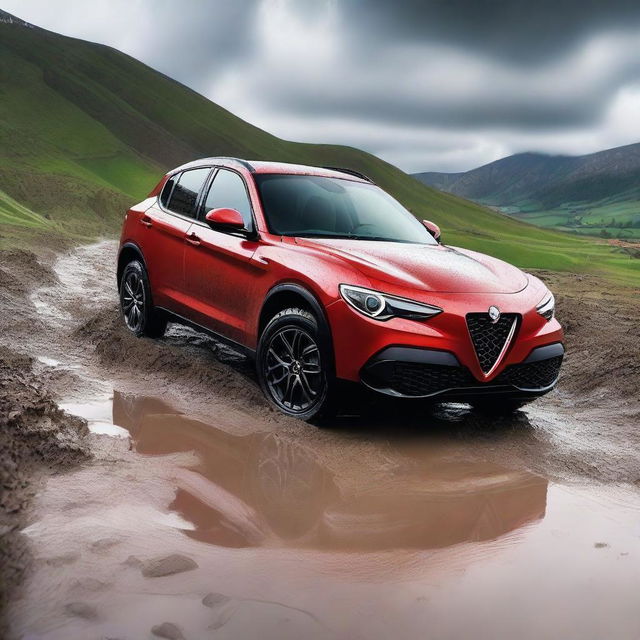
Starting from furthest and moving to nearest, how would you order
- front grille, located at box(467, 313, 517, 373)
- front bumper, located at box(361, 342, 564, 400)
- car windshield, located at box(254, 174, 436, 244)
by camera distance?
car windshield, located at box(254, 174, 436, 244)
front grille, located at box(467, 313, 517, 373)
front bumper, located at box(361, 342, 564, 400)

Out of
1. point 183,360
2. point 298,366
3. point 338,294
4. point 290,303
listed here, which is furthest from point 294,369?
point 183,360

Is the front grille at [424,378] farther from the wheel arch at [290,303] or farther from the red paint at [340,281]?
the wheel arch at [290,303]

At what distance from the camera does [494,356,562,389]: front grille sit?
5.15m

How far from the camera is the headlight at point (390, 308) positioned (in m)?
4.85

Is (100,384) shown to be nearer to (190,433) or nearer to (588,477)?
(190,433)

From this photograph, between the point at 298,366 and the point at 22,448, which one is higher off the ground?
the point at 298,366

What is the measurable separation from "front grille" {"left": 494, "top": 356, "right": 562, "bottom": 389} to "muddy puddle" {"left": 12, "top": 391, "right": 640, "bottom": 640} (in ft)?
1.96

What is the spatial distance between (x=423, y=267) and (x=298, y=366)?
1061 mm

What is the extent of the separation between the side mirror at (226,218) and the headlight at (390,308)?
1316mm

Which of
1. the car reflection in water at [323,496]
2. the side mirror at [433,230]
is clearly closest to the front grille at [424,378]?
the car reflection in water at [323,496]

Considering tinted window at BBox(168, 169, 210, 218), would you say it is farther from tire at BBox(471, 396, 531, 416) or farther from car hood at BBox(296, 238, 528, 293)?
tire at BBox(471, 396, 531, 416)

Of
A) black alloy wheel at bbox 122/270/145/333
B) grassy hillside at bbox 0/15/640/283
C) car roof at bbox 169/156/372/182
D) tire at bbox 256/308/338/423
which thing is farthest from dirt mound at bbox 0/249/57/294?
grassy hillside at bbox 0/15/640/283

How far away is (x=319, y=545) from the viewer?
352 centimetres

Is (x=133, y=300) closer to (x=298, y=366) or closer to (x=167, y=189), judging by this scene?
(x=167, y=189)
